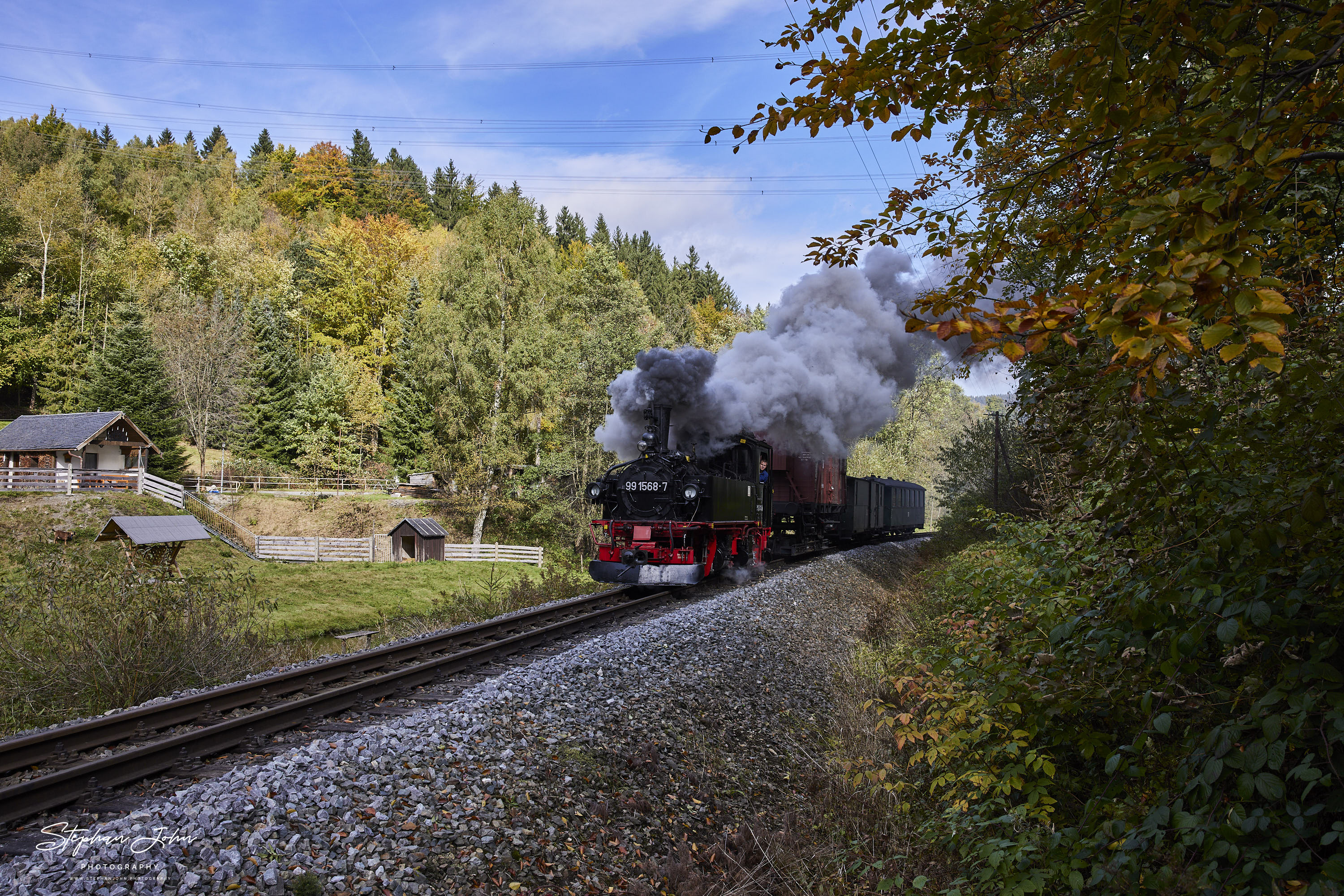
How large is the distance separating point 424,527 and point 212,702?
19.8 metres

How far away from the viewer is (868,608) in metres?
15.1

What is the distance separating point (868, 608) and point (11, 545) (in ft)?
83.1

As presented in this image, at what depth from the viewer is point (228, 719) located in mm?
6367

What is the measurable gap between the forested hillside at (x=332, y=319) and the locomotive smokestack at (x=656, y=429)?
1392 centimetres

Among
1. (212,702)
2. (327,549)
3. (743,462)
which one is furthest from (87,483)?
(212,702)

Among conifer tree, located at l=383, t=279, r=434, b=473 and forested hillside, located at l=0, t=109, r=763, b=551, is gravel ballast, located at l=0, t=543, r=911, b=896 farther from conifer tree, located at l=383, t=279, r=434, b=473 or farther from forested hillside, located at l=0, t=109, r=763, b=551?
conifer tree, located at l=383, t=279, r=434, b=473

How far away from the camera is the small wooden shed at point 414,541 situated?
25766 millimetres

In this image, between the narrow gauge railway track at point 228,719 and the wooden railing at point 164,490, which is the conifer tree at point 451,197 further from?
the narrow gauge railway track at point 228,719

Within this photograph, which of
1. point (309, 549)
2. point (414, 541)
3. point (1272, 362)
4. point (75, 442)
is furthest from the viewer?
point (75, 442)

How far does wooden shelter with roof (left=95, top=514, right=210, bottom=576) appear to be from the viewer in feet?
38.8

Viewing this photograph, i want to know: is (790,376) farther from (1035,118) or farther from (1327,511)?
(1327,511)

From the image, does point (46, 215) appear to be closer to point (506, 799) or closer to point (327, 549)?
point (327, 549)

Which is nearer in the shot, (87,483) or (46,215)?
(87,483)

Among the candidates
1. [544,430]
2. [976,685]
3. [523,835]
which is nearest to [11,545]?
[544,430]
